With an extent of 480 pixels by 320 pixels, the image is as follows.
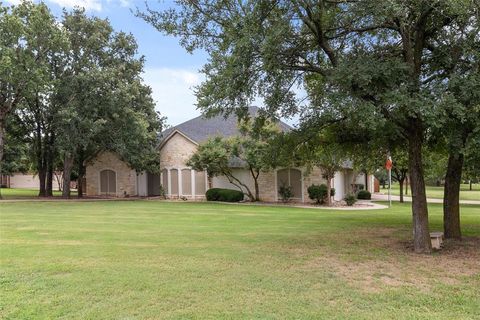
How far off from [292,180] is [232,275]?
2050 centimetres

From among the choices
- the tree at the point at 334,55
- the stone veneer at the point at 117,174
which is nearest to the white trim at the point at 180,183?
the stone veneer at the point at 117,174

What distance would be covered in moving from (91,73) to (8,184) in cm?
3803

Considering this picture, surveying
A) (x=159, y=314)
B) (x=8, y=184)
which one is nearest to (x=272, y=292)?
(x=159, y=314)

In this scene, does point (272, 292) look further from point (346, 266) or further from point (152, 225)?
point (152, 225)

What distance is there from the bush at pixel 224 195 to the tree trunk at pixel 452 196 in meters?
16.8

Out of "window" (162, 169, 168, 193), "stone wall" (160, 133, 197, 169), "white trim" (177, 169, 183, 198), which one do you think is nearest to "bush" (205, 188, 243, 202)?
"white trim" (177, 169, 183, 198)

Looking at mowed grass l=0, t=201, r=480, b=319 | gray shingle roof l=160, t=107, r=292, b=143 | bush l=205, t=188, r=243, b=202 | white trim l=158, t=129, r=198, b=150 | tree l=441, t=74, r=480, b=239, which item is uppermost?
gray shingle roof l=160, t=107, r=292, b=143

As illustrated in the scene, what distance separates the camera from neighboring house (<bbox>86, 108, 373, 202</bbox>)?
2767 centimetres

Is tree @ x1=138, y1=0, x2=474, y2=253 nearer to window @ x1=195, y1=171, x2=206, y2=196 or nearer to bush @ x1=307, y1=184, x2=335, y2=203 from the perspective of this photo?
bush @ x1=307, y1=184, x2=335, y2=203

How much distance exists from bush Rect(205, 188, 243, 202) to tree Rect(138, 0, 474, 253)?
16572mm

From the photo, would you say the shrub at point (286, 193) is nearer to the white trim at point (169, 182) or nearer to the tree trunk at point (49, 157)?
the white trim at point (169, 182)

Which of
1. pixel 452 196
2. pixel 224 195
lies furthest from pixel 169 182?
pixel 452 196

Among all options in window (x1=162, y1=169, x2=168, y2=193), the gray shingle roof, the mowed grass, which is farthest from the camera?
window (x1=162, y1=169, x2=168, y2=193)

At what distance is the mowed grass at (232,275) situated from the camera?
551 cm
